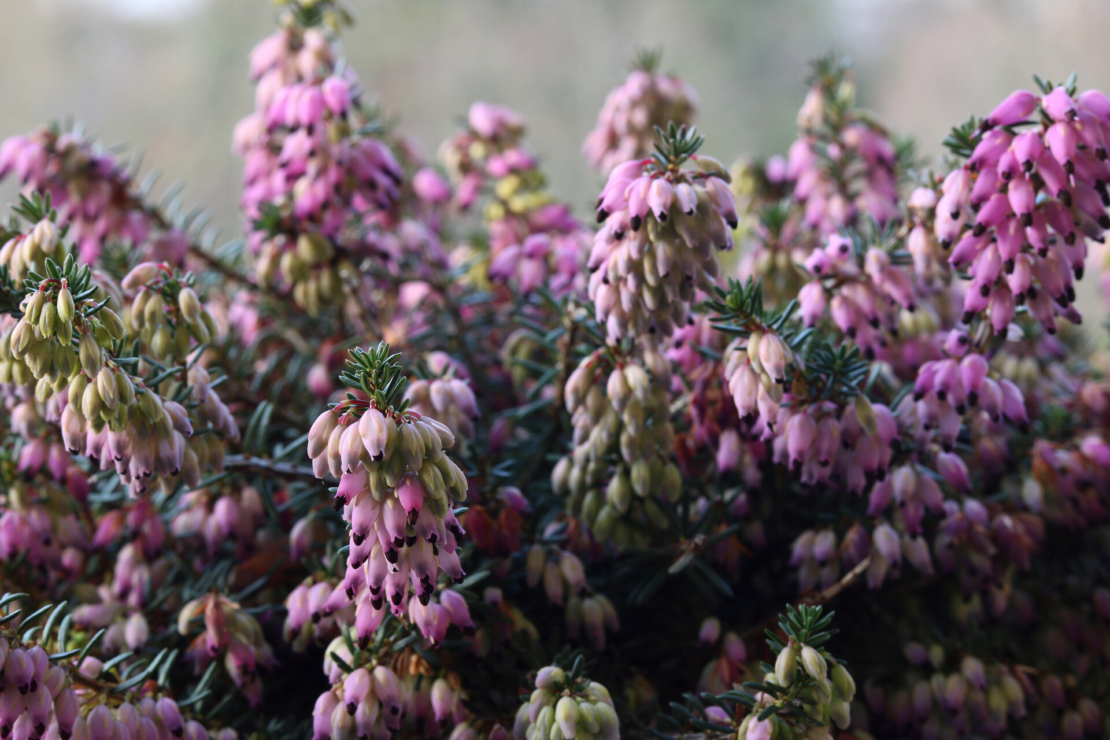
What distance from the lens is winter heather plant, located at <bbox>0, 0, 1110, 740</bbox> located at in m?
1.12

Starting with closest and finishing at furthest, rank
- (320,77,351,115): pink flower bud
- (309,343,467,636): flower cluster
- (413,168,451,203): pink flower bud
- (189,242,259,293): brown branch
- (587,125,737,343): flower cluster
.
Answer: (309,343,467,636): flower cluster → (587,125,737,343): flower cluster → (320,77,351,115): pink flower bud → (189,242,259,293): brown branch → (413,168,451,203): pink flower bud

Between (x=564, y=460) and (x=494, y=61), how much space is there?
13.5m

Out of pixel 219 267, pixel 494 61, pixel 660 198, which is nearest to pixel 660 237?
pixel 660 198

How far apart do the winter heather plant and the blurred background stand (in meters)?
10.6

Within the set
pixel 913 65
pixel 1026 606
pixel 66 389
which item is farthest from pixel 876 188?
pixel 913 65

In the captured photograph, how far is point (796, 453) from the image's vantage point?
1.27 metres

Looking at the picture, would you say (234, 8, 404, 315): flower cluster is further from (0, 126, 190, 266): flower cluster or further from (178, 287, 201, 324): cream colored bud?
(178, 287, 201, 324): cream colored bud

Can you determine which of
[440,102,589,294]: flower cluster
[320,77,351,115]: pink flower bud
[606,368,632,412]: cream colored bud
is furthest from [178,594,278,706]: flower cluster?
[440,102,589,294]: flower cluster

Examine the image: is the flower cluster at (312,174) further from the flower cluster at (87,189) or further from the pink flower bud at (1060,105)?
the pink flower bud at (1060,105)

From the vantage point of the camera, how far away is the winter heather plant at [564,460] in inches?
44.0

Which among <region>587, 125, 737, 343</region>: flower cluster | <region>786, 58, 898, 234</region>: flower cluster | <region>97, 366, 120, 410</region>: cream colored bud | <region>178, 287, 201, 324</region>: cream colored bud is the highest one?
<region>786, 58, 898, 234</region>: flower cluster

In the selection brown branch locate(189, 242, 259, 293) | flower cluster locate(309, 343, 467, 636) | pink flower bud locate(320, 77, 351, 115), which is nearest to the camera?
flower cluster locate(309, 343, 467, 636)

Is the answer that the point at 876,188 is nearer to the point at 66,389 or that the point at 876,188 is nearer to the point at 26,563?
the point at 66,389

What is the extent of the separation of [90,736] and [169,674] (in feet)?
1.25
